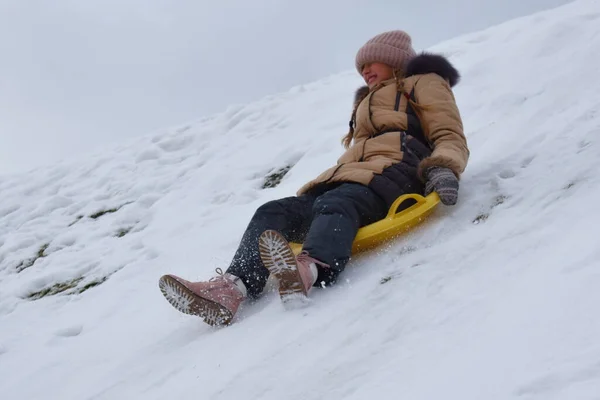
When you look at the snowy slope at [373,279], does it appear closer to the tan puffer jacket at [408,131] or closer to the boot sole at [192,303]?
the boot sole at [192,303]

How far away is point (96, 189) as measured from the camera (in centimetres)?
765

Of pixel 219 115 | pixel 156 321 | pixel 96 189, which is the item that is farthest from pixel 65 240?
pixel 219 115

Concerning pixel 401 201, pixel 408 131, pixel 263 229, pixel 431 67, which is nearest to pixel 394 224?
pixel 401 201

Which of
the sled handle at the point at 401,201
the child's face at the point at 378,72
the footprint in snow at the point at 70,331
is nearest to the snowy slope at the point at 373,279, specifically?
the footprint in snow at the point at 70,331

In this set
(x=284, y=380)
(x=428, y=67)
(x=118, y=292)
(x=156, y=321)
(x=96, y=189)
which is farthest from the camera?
(x=96, y=189)

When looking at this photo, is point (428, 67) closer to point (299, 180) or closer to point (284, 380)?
point (299, 180)

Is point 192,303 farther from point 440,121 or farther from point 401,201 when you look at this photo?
point 440,121

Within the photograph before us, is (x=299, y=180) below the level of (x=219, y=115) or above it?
below

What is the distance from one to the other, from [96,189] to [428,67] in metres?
5.20

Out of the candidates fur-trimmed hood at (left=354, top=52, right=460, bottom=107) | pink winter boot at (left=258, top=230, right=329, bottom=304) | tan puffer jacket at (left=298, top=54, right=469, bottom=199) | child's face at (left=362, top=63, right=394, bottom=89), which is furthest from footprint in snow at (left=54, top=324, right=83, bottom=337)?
fur-trimmed hood at (left=354, top=52, right=460, bottom=107)

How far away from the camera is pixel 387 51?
3.97 metres

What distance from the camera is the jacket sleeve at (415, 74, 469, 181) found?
10.8 ft

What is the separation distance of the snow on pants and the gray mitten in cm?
28

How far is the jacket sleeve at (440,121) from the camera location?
328 cm
